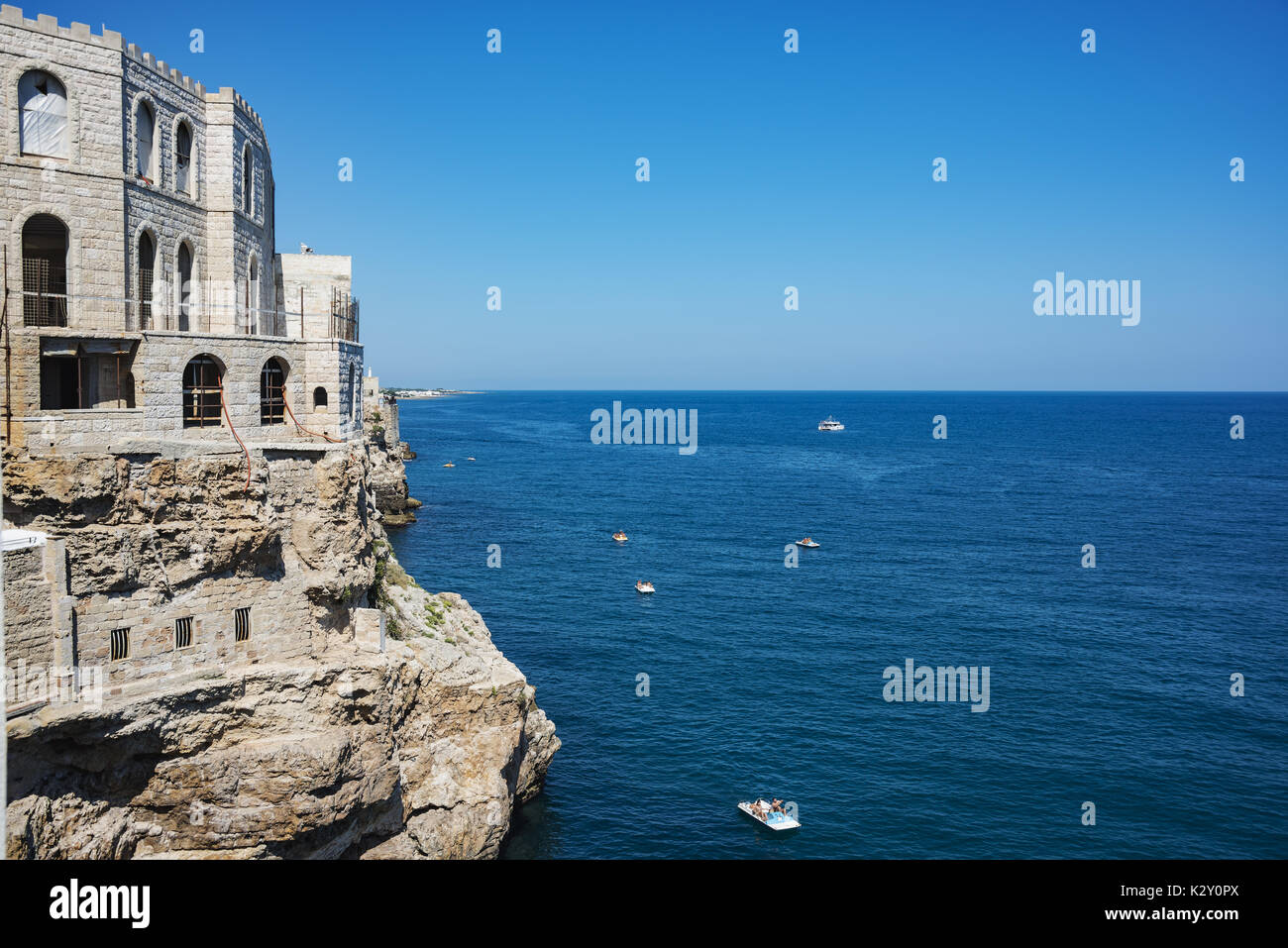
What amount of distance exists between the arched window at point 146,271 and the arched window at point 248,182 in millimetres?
5232

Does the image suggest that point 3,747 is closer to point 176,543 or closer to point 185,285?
point 176,543

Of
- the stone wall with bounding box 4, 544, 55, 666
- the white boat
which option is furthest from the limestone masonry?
the white boat

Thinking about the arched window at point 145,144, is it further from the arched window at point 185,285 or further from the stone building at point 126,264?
the arched window at point 185,285

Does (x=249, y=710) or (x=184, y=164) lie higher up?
(x=184, y=164)

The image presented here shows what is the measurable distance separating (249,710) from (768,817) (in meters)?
20.7

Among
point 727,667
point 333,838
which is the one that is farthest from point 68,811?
point 727,667

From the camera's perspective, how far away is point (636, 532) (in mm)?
89375

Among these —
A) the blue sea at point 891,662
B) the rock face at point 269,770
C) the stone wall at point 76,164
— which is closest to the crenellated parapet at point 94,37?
the stone wall at point 76,164

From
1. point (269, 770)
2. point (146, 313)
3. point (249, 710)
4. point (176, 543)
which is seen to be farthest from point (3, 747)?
point (146, 313)

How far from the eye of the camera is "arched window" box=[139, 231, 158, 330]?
99.5 ft

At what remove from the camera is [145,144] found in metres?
30.1

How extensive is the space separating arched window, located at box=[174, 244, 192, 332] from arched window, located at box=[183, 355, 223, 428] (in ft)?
12.0

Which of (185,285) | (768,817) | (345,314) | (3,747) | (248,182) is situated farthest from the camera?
(345,314)

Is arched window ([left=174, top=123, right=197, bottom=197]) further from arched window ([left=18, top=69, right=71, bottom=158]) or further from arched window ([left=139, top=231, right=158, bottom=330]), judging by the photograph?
arched window ([left=18, top=69, right=71, bottom=158])
